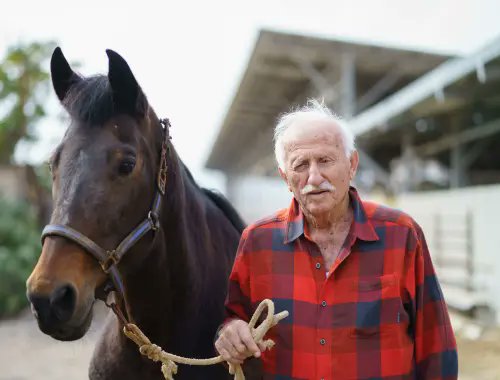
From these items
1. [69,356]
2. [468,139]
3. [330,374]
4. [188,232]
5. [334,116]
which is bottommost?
[69,356]

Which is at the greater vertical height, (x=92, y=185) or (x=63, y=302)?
(x=92, y=185)

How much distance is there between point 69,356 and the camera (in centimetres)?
616

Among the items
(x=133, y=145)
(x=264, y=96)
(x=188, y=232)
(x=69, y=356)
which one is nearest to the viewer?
(x=133, y=145)

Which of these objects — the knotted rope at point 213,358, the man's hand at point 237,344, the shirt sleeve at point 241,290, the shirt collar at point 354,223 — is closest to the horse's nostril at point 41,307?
the knotted rope at point 213,358

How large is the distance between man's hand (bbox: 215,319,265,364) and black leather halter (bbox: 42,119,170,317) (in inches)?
17.3

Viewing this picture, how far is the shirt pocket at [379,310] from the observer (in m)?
1.66

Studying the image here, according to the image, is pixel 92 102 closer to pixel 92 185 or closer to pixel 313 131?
pixel 92 185

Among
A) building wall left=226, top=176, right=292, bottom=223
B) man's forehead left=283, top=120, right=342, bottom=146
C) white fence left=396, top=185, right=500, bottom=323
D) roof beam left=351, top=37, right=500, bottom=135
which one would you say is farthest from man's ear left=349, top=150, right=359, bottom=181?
building wall left=226, top=176, right=292, bottom=223

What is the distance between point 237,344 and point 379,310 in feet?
1.62

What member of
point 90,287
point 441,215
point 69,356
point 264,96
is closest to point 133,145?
A: point 90,287

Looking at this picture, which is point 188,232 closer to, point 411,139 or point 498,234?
point 498,234

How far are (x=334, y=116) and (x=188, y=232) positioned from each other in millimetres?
828

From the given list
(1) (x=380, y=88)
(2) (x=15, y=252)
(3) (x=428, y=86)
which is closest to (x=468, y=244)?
(3) (x=428, y=86)

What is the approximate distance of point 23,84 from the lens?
11.6 meters
